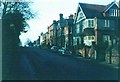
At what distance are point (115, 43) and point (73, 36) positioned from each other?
11.5ft

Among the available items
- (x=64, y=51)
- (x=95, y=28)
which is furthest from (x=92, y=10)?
(x=64, y=51)

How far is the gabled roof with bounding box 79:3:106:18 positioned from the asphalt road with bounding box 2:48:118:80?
3827 mm

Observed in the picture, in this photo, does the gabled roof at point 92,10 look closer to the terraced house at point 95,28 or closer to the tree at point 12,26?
the terraced house at point 95,28

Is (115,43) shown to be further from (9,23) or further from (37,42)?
(9,23)

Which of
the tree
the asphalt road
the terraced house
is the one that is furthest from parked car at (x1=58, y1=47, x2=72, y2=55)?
the tree

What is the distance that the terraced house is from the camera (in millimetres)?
19125

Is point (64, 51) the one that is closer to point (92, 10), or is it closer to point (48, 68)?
point (48, 68)

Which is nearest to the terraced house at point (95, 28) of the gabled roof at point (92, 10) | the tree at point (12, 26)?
the gabled roof at point (92, 10)

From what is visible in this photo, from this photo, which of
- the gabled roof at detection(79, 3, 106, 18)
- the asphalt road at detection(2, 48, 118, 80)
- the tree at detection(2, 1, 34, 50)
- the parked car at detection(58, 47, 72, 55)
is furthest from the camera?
the parked car at detection(58, 47, 72, 55)

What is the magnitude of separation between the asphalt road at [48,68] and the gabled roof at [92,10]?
3.83 metres

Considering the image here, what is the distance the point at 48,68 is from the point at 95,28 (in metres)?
5.88

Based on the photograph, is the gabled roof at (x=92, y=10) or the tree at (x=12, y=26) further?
the gabled roof at (x=92, y=10)

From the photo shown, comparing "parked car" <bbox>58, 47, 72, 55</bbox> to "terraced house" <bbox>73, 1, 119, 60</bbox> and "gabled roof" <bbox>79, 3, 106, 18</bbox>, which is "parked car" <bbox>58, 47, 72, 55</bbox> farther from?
"gabled roof" <bbox>79, 3, 106, 18</bbox>

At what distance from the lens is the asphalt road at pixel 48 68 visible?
671 inches
